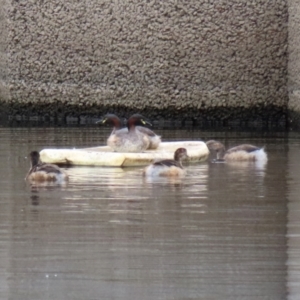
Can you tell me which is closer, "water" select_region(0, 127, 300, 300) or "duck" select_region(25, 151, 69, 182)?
"water" select_region(0, 127, 300, 300)

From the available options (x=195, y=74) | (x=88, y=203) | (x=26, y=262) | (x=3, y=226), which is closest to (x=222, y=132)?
(x=195, y=74)

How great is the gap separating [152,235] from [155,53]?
12.9 meters

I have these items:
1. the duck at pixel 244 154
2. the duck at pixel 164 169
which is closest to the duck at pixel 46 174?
the duck at pixel 164 169

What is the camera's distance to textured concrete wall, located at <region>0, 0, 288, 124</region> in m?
21.8

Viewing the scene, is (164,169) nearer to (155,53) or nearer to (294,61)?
(294,61)

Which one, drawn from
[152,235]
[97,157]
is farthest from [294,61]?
[152,235]

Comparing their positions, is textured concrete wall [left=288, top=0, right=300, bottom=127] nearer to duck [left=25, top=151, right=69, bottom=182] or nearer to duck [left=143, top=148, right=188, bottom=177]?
duck [left=143, top=148, right=188, bottom=177]

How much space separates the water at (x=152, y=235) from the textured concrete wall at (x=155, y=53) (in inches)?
316

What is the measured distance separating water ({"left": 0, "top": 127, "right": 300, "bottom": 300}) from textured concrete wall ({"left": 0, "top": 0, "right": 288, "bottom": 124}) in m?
8.02

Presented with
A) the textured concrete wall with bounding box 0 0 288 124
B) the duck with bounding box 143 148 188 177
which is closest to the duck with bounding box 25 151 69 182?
the duck with bounding box 143 148 188 177

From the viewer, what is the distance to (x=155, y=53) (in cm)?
2197

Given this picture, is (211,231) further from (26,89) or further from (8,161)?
(26,89)

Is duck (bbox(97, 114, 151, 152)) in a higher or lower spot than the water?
higher

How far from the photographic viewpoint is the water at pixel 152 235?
7.60 metres
